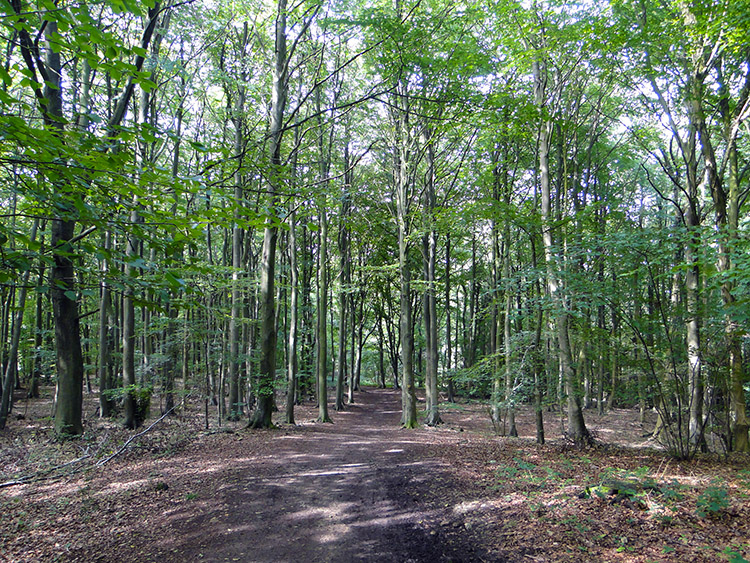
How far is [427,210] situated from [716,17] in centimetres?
804

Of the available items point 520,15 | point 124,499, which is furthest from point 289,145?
point 124,499

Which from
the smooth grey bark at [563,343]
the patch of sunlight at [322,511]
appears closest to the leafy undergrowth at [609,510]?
the patch of sunlight at [322,511]

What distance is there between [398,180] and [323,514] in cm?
1048

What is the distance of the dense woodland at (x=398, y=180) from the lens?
292cm

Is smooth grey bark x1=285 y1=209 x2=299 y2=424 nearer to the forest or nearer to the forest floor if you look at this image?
the forest

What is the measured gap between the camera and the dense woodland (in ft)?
9.59

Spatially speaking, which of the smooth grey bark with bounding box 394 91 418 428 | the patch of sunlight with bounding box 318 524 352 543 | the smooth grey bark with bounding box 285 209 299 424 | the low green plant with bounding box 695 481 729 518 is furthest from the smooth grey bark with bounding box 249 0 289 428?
the low green plant with bounding box 695 481 729 518

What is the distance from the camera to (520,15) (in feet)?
29.8

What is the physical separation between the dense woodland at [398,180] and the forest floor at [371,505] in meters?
1.72

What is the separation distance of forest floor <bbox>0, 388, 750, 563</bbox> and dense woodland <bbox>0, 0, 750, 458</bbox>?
5.65 ft

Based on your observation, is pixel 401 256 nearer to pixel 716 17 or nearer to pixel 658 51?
pixel 658 51

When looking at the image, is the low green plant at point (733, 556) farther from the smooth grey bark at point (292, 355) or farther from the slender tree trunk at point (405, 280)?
the smooth grey bark at point (292, 355)

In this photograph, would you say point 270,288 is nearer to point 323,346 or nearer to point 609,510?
point 323,346

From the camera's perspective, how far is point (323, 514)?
16.5 ft
